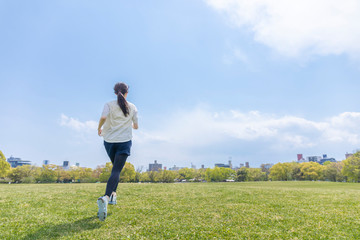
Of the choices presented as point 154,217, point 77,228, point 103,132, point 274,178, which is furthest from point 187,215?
point 274,178

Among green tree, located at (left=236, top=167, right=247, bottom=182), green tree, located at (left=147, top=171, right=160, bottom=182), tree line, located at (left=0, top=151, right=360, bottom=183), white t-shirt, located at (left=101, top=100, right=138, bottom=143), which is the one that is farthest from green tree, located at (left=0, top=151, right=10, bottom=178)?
green tree, located at (left=236, top=167, right=247, bottom=182)

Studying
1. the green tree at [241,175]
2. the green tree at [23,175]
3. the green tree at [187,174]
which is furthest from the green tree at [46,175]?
the green tree at [241,175]

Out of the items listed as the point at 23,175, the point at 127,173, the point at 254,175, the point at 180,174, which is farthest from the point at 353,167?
the point at 23,175

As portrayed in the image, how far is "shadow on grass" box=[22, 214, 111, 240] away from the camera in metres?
3.36

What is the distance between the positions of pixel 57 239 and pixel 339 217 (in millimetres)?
6073

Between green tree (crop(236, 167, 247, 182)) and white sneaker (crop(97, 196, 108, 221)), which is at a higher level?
white sneaker (crop(97, 196, 108, 221))

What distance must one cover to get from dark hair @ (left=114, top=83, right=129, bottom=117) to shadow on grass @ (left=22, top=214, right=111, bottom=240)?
104 inches

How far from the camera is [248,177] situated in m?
95.6

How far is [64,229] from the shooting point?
367cm

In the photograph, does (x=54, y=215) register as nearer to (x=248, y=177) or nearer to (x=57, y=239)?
(x=57, y=239)

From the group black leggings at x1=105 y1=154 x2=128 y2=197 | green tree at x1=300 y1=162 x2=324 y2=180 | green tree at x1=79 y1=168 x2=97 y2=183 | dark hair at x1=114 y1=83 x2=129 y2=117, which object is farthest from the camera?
green tree at x1=300 y1=162 x2=324 y2=180

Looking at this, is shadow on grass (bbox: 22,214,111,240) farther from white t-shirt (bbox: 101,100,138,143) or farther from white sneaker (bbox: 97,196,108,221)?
white t-shirt (bbox: 101,100,138,143)

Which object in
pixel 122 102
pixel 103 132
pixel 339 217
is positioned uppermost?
pixel 122 102

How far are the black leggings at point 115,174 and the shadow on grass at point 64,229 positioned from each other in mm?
692
